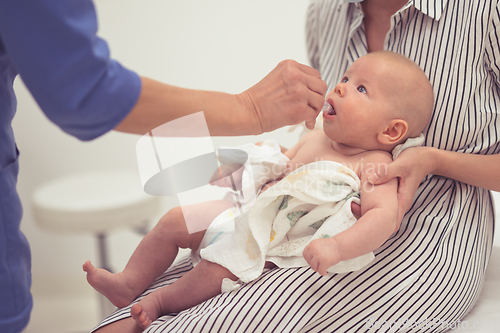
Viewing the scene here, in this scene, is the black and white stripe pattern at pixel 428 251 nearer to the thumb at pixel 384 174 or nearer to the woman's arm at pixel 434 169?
the woman's arm at pixel 434 169

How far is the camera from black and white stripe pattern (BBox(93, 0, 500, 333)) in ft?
2.58

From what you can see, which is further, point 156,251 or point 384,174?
point 156,251

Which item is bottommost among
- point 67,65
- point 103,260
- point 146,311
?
point 103,260

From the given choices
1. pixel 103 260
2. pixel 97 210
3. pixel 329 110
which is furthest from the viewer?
pixel 103 260

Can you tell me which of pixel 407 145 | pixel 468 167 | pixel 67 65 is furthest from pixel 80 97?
pixel 468 167

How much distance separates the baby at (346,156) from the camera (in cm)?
83

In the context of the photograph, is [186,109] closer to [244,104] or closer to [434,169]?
[244,104]

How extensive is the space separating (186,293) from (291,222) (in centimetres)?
26

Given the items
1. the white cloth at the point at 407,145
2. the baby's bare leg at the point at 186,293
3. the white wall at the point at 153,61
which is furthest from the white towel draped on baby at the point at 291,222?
the white wall at the point at 153,61

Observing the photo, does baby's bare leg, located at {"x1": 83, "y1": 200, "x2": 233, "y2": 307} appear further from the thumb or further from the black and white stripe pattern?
the thumb

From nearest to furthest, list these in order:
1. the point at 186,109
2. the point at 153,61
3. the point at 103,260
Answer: the point at 186,109 → the point at 103,260 → the point at 153,61

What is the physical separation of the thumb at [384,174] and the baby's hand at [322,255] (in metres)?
0.19

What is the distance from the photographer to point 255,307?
772 mm

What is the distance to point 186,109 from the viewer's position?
64 cm
